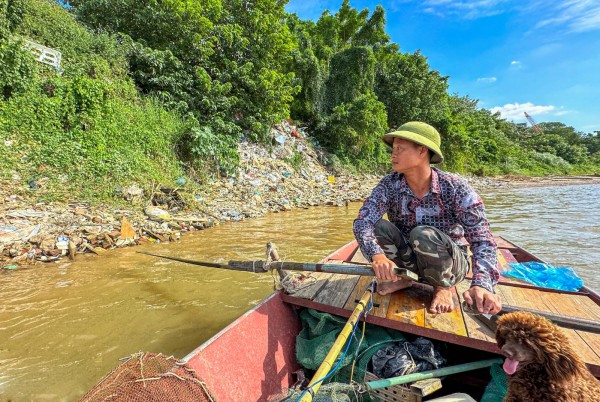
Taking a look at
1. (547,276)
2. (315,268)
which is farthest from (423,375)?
(547,276)

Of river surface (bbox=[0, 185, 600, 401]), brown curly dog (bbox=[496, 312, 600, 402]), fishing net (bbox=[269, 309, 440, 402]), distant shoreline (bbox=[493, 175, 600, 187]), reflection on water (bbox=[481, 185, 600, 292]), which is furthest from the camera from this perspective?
distant shoreline (bbox=[493, 175, 600, 187])

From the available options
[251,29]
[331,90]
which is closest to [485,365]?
[251,29]

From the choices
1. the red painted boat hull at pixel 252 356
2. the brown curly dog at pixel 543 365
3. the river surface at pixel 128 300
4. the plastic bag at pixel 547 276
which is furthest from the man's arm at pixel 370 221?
the river surface at pixel 128 300

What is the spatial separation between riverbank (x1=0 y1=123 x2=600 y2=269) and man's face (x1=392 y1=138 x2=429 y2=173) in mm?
4425

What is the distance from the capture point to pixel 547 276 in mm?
2398

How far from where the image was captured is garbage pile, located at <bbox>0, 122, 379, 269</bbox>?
164 inches

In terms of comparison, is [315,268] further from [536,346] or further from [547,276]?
[547,276]

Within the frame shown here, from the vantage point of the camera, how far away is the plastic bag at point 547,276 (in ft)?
7.32

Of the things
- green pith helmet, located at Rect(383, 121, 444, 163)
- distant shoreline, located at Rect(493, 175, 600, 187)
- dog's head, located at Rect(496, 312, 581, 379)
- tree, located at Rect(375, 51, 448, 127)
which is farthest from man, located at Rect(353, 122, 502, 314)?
distant shoreline, located at Rect(493, 175, 600, 187)

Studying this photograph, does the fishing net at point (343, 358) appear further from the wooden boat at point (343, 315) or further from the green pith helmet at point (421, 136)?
A: the green pith helmet at point (421, 136)

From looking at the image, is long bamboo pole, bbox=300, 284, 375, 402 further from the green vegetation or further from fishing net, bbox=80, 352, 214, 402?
the green vegetation

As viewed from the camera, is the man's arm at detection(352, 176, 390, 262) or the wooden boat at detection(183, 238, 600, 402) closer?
the wooden boat at detection(183, 238, 600, 402)

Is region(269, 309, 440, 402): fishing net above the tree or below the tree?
below

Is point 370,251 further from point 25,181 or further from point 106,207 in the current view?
point 25,181
